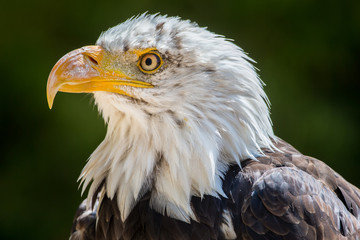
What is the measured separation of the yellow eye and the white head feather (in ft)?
0.11

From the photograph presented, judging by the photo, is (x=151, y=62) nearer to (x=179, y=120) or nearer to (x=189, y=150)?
(x=179, y=120)

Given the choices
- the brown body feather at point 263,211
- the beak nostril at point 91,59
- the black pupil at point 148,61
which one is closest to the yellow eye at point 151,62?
the black pupil at point 148,61

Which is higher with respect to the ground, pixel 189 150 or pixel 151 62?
pixel 151 62

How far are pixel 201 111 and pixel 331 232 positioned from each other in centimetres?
91

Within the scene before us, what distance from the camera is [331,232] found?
2.70 m

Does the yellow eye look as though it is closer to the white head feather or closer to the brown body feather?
the white head feather

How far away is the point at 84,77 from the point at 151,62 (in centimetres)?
37

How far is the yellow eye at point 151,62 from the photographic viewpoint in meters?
2.85

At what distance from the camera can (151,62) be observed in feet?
9.36

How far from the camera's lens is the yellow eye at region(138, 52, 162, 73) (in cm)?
285

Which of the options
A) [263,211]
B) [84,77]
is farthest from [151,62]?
[263,211]

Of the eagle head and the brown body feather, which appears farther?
the eagle head

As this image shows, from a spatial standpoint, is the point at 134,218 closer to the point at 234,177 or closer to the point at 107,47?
the point at 234,177

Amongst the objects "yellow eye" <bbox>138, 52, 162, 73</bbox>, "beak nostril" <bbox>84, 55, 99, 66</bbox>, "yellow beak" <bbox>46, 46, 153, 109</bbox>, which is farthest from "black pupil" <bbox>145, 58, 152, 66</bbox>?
"beak nostril" <bbox>84, 55, 99, 66</bbox>
